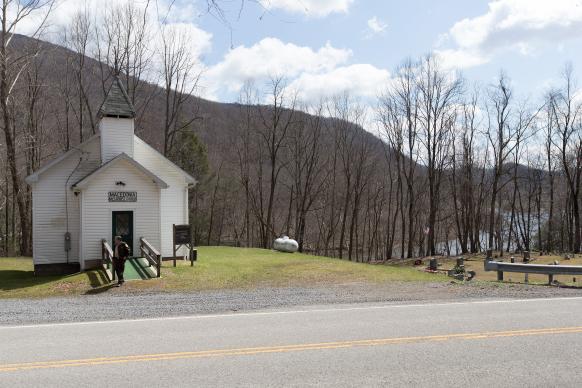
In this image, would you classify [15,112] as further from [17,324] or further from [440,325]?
[440,325]

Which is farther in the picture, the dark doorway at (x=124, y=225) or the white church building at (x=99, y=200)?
the dark doorway at (x=124, y=225)

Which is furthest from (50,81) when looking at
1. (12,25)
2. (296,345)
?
(296,345)

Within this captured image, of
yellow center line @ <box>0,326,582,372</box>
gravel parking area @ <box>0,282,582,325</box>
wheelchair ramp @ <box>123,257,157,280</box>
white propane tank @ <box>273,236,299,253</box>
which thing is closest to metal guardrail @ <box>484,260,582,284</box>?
gravel parking area @ <box>0,282,582,325</box>

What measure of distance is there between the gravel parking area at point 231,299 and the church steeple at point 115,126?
824 cm

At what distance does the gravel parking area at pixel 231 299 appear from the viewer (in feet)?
34.1

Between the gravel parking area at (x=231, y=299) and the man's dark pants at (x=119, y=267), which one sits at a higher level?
the man's dark pants at (x=119, y=267)

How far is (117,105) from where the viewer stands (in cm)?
2161

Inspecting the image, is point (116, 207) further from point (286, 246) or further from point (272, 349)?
point (272, 349)

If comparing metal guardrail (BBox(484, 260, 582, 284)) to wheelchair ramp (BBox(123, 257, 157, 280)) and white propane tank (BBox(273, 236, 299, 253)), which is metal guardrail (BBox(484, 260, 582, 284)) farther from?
white propane tank (BBox(273, 236, 299, 253))

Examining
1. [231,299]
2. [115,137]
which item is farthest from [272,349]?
[115,137]

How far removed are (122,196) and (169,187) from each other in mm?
2786

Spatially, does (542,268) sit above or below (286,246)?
above

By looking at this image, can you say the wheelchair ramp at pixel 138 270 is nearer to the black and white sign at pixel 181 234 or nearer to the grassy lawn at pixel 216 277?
the grassy lawn at pixel 216 277

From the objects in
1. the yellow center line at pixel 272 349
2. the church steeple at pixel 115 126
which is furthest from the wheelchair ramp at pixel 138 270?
the yellow center line at pixel 272 349
